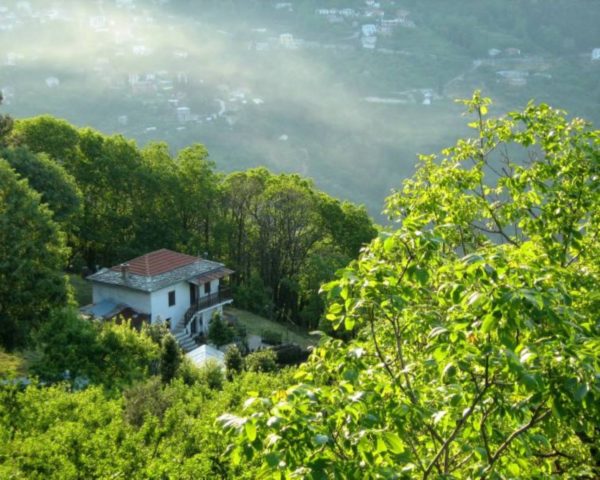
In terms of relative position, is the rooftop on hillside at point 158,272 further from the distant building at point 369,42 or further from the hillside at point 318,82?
the distant building at point 369,42

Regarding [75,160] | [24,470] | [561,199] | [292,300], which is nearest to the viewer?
[561,199]

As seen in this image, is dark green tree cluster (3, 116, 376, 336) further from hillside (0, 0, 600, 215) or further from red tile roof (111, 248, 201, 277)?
hillside (0, 0, 600, 215)

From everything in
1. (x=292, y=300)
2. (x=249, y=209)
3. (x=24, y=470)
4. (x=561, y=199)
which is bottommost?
(x=292, y=300)

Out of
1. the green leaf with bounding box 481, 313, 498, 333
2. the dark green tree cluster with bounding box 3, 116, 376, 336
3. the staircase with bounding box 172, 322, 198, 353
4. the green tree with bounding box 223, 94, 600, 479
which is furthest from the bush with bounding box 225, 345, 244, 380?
the green leaf with bounding box 481, 313, 498, 333

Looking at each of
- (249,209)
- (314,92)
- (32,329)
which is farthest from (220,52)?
(32,329)

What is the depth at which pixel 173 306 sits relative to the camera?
120 ft

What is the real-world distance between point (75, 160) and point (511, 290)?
40.4 meters

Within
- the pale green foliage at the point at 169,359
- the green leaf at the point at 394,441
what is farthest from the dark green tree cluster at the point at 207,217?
the green leaf at the point at 394,441

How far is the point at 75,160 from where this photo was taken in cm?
4206

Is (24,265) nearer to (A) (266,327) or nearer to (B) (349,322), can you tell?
(A) (266,327)

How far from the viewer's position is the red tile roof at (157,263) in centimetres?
3597

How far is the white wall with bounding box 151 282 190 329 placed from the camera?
35.4 m

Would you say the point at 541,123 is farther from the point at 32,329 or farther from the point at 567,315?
the point at 32,329

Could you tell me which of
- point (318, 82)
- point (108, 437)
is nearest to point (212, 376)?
point (108, 437)
